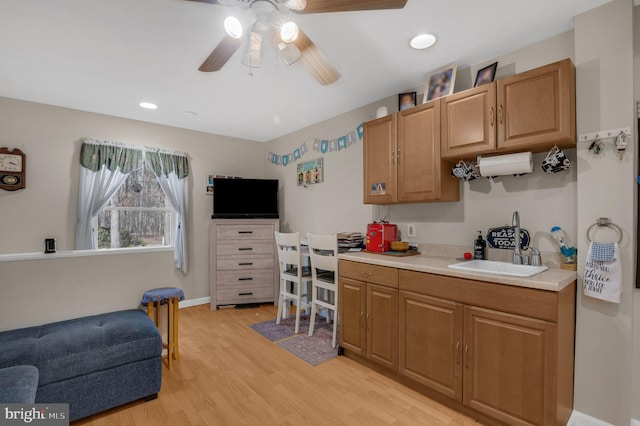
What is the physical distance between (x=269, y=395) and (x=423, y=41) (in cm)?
269

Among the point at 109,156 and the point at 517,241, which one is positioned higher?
the point at 109,156

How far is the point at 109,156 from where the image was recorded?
143 inches

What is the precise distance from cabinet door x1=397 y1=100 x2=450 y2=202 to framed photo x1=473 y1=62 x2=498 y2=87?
0.31 metres

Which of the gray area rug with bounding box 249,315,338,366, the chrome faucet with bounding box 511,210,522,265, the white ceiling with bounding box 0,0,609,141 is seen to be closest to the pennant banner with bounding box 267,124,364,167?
the white ceiling with bounding box 0,0,609,141

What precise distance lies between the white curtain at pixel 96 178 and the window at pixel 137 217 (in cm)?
16

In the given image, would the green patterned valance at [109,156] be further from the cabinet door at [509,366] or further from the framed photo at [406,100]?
the cabinet door at [509,366]

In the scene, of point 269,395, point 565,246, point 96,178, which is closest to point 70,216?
point 96,178

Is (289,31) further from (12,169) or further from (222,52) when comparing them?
(12,169)

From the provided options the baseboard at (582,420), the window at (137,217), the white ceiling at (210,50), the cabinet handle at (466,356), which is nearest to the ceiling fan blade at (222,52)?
the white ceiling at (210,50)

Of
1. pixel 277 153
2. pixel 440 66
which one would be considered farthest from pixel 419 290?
pixel 277 153

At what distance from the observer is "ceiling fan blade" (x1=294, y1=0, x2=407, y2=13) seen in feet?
4.56

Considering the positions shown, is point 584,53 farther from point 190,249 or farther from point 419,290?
point 190,249

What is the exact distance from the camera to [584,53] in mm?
1811

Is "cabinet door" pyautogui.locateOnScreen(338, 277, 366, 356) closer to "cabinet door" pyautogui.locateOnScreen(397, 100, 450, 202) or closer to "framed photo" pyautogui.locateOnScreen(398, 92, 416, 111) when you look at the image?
"cabinet door" pyautogui.locateOnScreen(397, 100, 450, 202)
